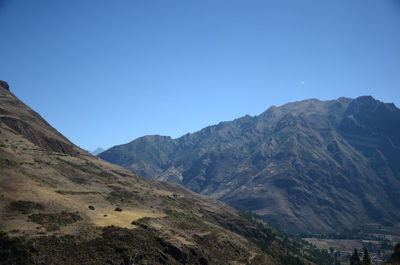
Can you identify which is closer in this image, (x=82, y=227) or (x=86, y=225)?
(x=82, y=227)

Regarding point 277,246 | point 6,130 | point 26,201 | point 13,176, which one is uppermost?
point 6,130

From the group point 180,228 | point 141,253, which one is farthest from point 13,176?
point 180,228

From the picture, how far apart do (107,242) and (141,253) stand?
9.20 metres

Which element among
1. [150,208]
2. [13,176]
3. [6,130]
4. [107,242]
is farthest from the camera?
[6,130]

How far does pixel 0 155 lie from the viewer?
333 ft

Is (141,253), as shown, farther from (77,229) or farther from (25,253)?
(25,253)

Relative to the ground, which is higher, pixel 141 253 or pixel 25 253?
pixel 25 253

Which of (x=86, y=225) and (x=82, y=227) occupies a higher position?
(x=86, y=225)

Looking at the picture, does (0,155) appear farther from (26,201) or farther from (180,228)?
(180,228)

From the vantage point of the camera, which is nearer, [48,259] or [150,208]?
[48,259]

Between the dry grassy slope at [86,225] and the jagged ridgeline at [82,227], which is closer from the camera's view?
the jagged ridgeline at [82,227]

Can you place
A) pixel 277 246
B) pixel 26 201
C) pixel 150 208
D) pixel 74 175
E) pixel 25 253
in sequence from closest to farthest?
pixel 25 253, pixel 26 201, pixel 150 208, pixel 74 175, pixel 277 246

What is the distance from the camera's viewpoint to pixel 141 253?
71188 millimetres

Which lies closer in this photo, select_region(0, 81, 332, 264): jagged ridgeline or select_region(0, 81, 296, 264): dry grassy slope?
select_region(0, 81, 332, 264): jagged ridgeline
